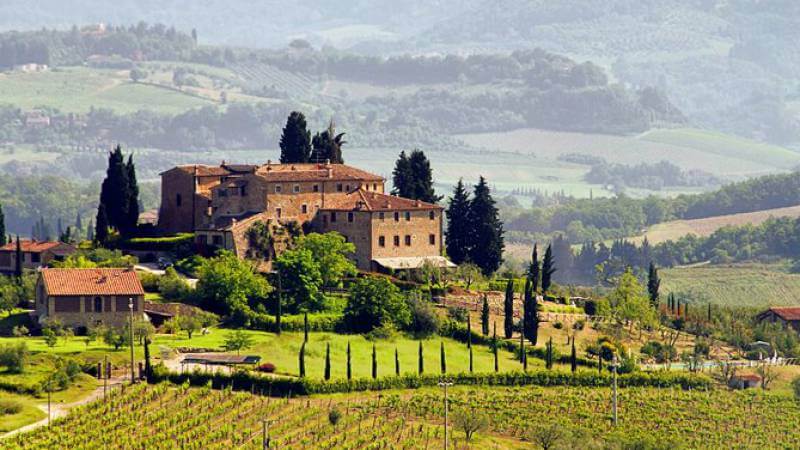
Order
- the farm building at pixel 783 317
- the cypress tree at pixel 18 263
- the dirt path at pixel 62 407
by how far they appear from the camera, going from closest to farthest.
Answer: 1. the dirt path at pixel 62 407
2. the cypress tree at pixel 18 263
3. the farm building at pixel 783 317

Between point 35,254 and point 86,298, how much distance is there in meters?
18.4

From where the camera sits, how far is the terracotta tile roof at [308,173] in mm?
125438

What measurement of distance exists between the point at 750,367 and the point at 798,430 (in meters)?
15.0

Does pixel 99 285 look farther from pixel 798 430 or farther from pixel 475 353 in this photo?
pixel 798 430

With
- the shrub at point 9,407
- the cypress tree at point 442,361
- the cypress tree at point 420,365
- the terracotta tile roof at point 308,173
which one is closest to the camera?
the shrub at point 9,407

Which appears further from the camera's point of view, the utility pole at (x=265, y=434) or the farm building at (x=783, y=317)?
the farm building at (x=783, y=317)

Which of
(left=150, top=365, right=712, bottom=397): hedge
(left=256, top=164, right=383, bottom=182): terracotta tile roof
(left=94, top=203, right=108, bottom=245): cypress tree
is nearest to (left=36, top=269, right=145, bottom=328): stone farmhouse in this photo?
(left=150, top=365, right=712, bottom=397): hedge

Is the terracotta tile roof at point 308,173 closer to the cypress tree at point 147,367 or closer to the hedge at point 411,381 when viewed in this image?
the hedge at point 411,381

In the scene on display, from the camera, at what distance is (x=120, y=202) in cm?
12962

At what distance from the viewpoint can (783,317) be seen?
13675cm

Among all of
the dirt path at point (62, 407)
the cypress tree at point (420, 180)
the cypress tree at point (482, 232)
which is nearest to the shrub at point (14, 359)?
the dirt path at point (62, 407)

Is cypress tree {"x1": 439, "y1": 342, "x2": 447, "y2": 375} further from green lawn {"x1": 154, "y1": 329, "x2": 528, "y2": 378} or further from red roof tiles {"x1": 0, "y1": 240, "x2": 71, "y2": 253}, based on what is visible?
red roof tiles {"x1": 0, "y1": 240, "x2": 71, "y2": 253}

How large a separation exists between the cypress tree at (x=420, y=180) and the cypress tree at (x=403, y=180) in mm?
196

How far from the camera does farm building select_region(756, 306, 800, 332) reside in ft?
447
